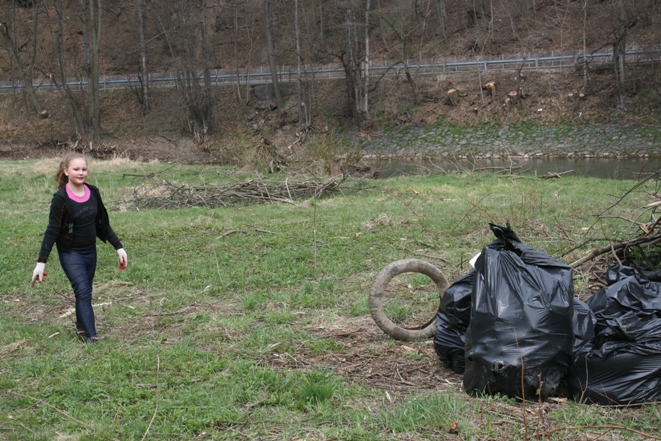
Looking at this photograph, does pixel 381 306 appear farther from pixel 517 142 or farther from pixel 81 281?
pixel 517 142

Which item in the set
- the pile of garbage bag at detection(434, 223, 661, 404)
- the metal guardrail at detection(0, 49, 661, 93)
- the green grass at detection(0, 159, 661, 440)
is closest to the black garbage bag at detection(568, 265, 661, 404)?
the pile of garbage bag at detection(434, 223, 661, 404)

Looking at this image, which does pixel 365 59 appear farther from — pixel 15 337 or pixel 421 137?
pixel 15 337

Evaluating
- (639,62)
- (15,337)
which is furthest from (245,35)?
(15,337)

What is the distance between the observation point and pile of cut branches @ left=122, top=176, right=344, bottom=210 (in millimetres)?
14508

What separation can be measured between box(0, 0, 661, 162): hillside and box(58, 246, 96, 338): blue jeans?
26954 millimetres

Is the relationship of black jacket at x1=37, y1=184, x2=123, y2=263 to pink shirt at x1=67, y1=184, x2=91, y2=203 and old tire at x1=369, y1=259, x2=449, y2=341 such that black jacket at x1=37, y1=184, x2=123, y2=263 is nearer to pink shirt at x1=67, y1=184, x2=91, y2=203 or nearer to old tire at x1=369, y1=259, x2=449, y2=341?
pink shirt at x1=67, y1=184, x2=91, y2=203

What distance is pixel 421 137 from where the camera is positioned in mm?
38156

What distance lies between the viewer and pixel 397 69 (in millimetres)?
44062

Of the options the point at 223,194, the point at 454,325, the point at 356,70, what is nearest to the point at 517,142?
the point at 356,70

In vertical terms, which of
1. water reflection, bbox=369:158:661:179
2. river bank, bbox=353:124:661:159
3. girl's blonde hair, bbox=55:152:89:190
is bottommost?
water reflection, bbox=369:158:661:179

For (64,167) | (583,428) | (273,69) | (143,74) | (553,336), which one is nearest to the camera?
(583,428)

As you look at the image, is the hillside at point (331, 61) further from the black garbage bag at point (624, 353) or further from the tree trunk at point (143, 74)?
the black garbage bag at point (624, 353)

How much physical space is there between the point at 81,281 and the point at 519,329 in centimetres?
380

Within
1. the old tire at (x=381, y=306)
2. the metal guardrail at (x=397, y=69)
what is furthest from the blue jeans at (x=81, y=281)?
the metal guardrail at (x=397, y=69)
